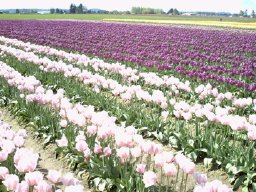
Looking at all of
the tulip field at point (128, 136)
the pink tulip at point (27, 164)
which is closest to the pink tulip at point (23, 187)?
the tulip field at point (128, 136)

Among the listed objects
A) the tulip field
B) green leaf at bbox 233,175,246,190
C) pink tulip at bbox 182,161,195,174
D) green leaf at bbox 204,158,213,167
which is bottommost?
green leaf at bbox 233,175,246,190

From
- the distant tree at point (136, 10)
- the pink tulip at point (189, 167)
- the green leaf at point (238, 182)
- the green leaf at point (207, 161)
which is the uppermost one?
the distant tree at point (136, 10)

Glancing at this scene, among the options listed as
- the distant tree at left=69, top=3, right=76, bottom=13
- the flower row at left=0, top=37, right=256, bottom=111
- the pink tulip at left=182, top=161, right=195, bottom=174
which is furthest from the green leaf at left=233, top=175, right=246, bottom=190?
the distant tree at left=69, top=3, right=76, bottom=13

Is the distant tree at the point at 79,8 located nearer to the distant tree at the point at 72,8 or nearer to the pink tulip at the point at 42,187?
the distant tree at the point at 72,8

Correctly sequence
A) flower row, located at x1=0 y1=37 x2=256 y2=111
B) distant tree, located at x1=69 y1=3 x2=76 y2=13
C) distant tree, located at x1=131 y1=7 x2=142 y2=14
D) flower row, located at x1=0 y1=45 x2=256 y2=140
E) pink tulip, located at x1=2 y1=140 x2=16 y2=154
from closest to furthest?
1. pink tulip, located at x1=2 y1=140 x2=16 y2=154
2. flower row, located at x1=0 y1=45 x2=256 y2=140
3. flower row, located at x1=0 y1=37 x2=256 y2=111
4. distant tree, located at x1=69 y1=3 x2=76 y2=13
5. distant tree, located at x1=131 y1=7 x2=142 y2=14

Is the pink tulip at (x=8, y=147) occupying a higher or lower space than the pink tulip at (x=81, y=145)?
higher

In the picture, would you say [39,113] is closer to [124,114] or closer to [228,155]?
[124,114]

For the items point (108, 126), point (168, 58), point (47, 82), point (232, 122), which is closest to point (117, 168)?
point (108, 126)

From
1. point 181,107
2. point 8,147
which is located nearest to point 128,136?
point 8,147

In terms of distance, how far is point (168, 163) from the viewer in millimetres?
3764

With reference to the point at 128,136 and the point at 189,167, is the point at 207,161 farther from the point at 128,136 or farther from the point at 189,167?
the point at 189,167

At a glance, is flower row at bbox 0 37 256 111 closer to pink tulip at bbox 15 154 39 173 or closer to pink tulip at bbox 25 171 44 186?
pink tulip at bbox 15 154 39 173

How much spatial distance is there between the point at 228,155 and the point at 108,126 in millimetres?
2236

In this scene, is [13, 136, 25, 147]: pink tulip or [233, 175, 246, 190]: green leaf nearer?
[13, 136, 25, 147]: pink tulip
